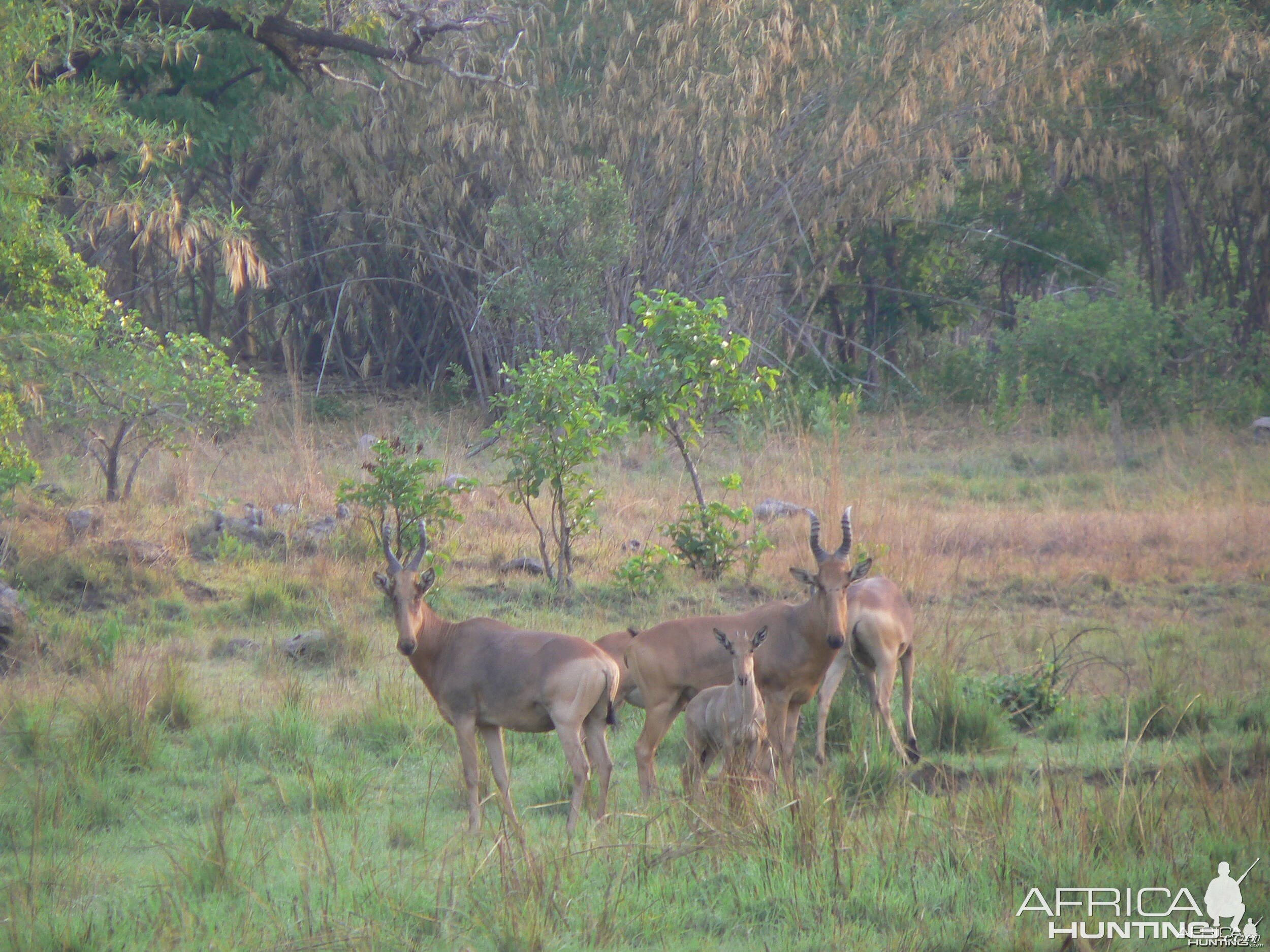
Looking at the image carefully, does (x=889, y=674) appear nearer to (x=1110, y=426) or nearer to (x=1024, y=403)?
(x=1110, y=426)

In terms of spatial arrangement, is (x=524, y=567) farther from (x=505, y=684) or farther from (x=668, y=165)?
(x=668, y=165)

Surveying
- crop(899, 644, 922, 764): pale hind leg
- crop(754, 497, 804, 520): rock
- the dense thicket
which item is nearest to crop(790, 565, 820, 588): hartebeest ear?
crop(899, 644, 922, 764): pale hind leg

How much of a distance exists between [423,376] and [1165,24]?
13833 millimetres

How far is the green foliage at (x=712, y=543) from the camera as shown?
436 inches

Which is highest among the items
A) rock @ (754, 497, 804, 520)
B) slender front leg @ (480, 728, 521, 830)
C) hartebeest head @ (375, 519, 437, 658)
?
hartebeest head @ (375, 519, 437, 658)

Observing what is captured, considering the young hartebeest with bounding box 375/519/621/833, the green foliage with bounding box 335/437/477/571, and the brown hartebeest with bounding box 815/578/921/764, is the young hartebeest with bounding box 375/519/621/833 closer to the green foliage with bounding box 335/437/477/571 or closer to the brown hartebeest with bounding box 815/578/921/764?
the brown hartebeest with bounding box 815/578/921/764


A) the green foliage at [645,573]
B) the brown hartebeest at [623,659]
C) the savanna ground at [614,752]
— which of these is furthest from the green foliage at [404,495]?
the brown hartebeest at [623,659]

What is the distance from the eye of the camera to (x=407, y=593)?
21.6ft

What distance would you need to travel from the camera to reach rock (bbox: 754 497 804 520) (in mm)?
12977

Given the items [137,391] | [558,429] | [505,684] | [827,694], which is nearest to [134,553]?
[137,391]

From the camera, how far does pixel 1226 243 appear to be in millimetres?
22547

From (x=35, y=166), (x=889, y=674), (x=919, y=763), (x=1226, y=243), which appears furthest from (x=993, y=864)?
(x=1226, y=243)

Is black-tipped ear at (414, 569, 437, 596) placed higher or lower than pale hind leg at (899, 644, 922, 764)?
higher

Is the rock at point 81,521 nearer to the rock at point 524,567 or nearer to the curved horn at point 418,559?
the rock at point 524,567
